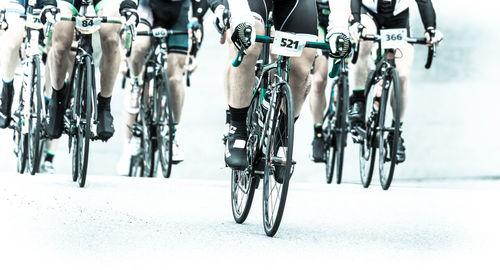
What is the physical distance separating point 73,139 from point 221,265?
387 centimetres

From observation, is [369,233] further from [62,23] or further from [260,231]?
[62,23]

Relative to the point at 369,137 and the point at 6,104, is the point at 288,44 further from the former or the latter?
the point at 6,104

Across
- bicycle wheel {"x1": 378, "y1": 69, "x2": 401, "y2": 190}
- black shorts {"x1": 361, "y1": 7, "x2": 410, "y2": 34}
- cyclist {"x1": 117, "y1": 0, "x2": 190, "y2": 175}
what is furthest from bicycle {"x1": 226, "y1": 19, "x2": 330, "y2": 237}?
cyclist {"x1": 117, "y1": 0, "x2": 190, "y2": 175}

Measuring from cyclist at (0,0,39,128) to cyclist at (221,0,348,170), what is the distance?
12.7 feet

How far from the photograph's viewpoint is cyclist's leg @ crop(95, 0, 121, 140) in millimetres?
7594

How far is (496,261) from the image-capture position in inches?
176

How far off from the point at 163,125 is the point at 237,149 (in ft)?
14.5

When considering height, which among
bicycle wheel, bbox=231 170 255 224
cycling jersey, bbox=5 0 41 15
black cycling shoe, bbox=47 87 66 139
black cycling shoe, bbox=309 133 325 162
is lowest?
bicycle wheel, bbox=231 170 255 224

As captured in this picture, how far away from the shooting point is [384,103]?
8.63 metres

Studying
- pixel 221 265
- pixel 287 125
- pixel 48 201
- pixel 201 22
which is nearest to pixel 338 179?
pixel 201 22

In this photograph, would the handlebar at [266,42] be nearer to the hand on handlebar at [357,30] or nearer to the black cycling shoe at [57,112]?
the black cycling shoe at [57,112]

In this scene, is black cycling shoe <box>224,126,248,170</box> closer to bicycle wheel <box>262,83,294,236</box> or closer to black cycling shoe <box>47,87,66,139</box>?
bicycle wheel <box>262,83,294,236</box>

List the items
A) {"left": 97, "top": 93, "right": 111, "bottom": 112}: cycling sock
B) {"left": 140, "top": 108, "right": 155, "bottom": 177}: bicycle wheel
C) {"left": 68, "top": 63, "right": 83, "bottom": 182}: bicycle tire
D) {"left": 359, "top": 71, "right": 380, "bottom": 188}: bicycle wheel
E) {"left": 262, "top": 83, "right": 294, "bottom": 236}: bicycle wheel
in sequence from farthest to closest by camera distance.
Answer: {"left": 140, "top": 108, "right": 155, "bottom": 177}: bicycle wheel
{"left": 359, "top": 71, "right": 380, "bottom": 188}: bicycle wheel
{"left": 97, "top": 93, "right": 111, "bottom": 112}: cycling sock
{"left": 68, "top": 63, "right": 83, "bottom": 182}: bicycle tire
{"left": 262, "top": 83, "right": 294, "bottom": 236}: bicycle wheel

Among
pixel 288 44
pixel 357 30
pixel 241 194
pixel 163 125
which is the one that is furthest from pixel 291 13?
pixel 163 125
